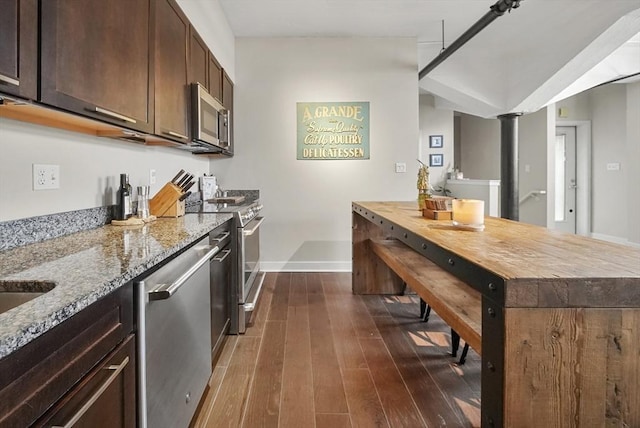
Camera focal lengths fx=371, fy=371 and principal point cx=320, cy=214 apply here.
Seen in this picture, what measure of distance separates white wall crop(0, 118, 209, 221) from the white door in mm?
7126

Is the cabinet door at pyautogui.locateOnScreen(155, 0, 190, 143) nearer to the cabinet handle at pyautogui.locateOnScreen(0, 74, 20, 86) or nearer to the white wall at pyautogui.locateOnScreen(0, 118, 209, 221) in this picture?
the white wall at pyautogui.locateOnScreen(0, 118, 209, 221)

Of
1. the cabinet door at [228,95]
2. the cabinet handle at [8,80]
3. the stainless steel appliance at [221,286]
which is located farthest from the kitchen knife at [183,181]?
the cabinet handle at [8,80]

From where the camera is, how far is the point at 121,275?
95 cm


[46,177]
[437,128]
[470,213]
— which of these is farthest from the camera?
[437,128]

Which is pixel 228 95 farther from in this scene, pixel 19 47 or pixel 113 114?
pixel 19 47

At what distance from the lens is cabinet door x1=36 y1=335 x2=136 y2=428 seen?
0.74 meters

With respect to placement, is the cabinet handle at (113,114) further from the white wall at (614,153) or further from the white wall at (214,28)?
the white wall at (614,153)

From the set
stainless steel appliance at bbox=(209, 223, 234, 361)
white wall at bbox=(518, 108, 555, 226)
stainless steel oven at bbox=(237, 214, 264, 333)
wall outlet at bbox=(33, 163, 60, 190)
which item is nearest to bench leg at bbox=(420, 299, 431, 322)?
stainless steel oven at bbox=(237, 214, 264, 333)

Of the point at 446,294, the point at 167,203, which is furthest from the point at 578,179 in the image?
the point at 167,203

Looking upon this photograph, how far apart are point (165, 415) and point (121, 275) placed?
0.60 meters

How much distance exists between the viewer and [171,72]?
221 cm

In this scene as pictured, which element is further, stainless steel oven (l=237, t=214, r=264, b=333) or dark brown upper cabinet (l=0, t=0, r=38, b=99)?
stainless steel oven (l=237, t=214, r=264, b=333)

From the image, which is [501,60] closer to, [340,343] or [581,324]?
[340,343]

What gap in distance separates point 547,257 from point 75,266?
1.39m
